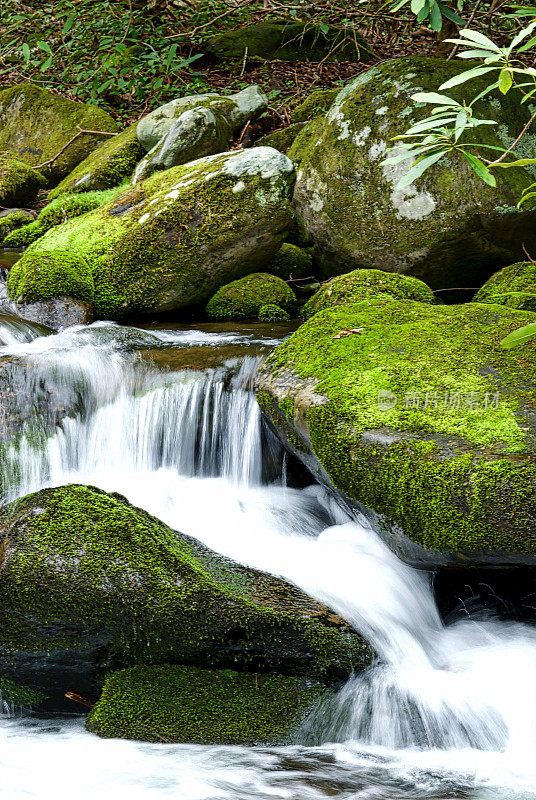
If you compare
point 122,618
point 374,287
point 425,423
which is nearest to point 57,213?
point 374,287

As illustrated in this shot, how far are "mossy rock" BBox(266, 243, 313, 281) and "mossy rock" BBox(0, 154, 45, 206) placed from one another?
491 cm

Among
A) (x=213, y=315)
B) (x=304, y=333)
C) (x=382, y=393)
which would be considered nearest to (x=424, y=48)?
(x=213, y=315)

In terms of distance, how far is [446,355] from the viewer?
12.6ft

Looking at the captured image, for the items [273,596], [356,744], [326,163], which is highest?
[326,163]

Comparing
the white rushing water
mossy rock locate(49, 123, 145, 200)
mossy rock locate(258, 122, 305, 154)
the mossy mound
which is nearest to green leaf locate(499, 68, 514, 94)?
the white rushing water

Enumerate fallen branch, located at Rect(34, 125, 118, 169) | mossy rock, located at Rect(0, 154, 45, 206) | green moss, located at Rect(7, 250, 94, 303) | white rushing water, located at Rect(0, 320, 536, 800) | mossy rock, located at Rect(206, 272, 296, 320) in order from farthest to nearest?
fallen branch, located at Rect(34, 125, 118, 169), mossy rock, located at Rect(0, 154, 45, 206), mossy rock, located at Rect(206, 272, 296, 320), green moss, located at Rect(7, 250, 94, 303), white rushing water, located at Rect(0, 320, 536, 800)

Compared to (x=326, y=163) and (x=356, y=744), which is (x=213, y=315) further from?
(x=356, y=744)

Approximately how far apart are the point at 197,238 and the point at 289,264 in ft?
3.91

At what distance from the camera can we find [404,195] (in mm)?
5918

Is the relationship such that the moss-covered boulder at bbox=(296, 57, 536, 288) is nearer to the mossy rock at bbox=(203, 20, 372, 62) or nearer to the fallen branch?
the fallen branch

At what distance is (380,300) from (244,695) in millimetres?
2959

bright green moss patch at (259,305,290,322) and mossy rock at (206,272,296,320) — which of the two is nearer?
bright green moss patch at (259,305,290,322)

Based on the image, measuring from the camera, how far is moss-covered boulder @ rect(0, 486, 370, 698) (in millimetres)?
2930

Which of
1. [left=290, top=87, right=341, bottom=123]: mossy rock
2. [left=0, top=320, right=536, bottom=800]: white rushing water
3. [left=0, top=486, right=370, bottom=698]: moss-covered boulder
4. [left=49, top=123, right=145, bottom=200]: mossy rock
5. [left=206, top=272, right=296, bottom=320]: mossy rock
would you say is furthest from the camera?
[left=49, top=123, right=145, bottom=200]: mossy rock
